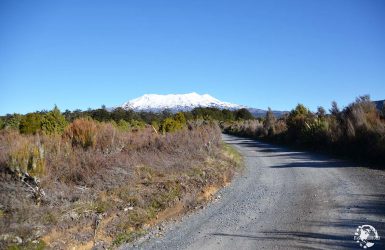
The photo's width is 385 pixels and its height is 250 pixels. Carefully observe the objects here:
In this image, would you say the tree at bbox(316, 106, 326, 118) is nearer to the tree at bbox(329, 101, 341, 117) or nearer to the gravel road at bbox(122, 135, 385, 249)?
the tree at bbox(329, 101, 341, 117)

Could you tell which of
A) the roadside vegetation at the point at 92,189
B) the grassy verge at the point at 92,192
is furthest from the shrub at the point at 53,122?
the grassy verge at the point at 92,192

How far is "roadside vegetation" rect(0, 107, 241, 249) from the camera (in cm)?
676

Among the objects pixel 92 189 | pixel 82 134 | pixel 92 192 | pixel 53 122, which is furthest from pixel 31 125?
pixel 92 192

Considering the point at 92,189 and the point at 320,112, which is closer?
the point at 92,189

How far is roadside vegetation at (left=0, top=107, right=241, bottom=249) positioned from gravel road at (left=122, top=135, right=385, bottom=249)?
67 cm

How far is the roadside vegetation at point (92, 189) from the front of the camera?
6.76 m

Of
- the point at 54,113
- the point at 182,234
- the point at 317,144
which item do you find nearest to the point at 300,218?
the point at 182,234

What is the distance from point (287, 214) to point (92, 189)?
4.44 meters

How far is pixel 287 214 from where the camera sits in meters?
7.79

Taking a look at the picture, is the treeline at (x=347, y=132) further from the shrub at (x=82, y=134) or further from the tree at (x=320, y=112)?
the shrub at (x=82, y=134)

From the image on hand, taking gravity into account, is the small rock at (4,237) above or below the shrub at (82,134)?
below

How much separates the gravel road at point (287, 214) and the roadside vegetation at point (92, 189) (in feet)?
2.19

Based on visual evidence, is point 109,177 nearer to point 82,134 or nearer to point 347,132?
point 82,134

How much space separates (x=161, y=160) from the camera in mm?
11633
